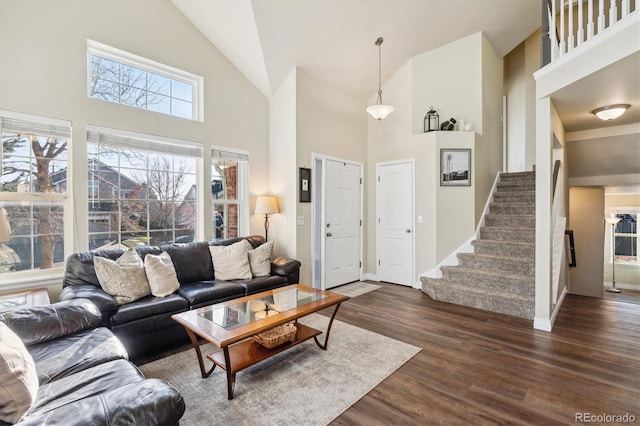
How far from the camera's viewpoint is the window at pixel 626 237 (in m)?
8.33

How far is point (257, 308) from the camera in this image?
255cm

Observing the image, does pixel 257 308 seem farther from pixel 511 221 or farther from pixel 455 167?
pixel 511 221

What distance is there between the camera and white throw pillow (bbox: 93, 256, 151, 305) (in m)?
2.76

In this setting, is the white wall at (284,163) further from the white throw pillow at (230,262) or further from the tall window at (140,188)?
the tall window at (140,188)

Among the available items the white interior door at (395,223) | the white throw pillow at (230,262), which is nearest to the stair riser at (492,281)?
the white interior door at (395,223)

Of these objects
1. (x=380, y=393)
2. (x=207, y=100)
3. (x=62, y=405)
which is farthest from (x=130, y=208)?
(x=380, y=393)

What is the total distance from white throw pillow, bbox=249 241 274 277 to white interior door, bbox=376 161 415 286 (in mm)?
2414

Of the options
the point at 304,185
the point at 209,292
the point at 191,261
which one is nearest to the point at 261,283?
the point at 209,292

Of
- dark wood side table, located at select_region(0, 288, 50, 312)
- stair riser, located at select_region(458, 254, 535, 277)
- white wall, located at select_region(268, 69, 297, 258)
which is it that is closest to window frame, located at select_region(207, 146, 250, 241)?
white wall, located at select_region(268, 69, 297, 258)

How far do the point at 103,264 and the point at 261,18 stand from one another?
10.7 ft

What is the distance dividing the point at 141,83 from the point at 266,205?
2.16 meters

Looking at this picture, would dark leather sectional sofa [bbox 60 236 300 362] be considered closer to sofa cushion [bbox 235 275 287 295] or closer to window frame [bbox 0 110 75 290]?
sofa cushion [bbox 235 275 287 295]

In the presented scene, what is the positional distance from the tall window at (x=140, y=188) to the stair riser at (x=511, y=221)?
4.62 m

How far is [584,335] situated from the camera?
126 inches
